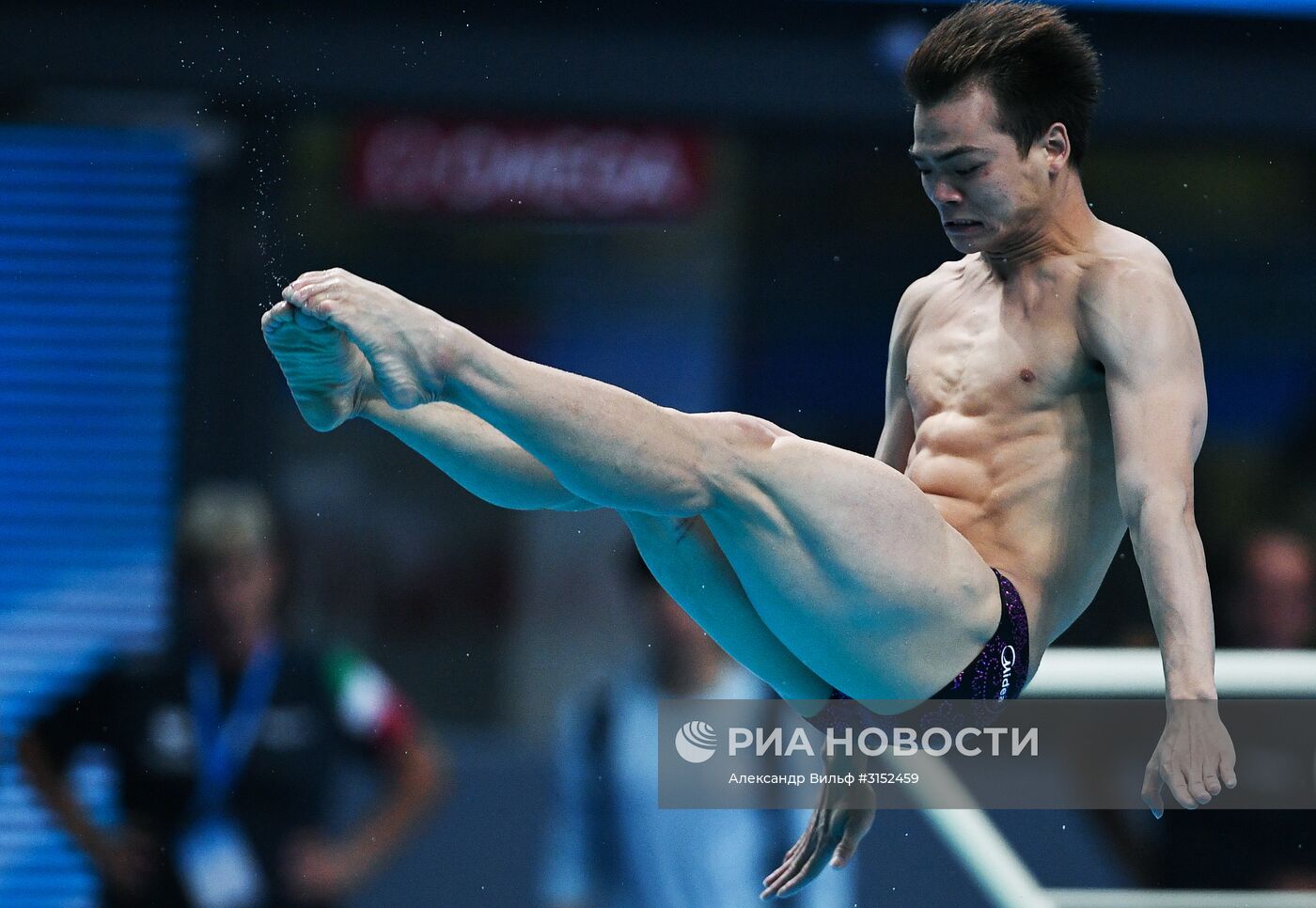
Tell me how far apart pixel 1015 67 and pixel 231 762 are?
2.98 meters

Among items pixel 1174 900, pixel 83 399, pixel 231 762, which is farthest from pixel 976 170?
pixel 83 399

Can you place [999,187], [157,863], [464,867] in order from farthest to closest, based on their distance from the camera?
[464,867], [157,863], [999,187]

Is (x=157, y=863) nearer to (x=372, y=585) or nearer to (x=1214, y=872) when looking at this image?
(x=372, y=585)

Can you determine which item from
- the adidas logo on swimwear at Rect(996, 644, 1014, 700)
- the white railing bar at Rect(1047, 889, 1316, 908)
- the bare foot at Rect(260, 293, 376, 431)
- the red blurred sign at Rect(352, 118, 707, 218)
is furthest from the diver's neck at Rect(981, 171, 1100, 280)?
the red blurred sign at Rect(352, 118, 707, 218)

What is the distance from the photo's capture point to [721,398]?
6066mm

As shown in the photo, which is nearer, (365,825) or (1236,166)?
(365,825)

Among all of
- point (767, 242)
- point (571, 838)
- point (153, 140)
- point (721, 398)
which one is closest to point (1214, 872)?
point (571, 838)

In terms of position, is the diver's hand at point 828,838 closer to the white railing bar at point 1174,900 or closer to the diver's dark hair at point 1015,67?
the white railing bar at point 1174,900

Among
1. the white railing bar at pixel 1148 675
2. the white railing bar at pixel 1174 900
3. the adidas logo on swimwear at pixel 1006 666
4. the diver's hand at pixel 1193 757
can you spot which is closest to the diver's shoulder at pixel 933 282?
the adidas logo on swimwear at pixel 1006 666

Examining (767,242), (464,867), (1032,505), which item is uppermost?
(767,242)

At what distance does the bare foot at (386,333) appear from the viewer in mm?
2166

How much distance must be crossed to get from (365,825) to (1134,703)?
2469mm

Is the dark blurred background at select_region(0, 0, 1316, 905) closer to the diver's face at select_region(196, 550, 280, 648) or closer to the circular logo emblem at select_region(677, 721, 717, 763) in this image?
the diver's face at select_region(196, 550, 280, 648)

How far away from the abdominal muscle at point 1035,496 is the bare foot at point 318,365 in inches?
39.0
